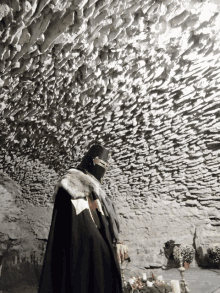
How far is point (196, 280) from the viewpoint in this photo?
66.7 inches

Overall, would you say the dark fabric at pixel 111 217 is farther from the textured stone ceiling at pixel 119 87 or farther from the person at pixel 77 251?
the textured stone ceiling at pixel 119 87

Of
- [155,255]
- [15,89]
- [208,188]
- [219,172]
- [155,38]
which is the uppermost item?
[155,38]

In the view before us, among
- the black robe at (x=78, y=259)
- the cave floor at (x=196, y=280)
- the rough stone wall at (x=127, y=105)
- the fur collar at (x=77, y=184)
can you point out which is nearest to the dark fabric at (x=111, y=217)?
the fur collar at (x=77, y=184)

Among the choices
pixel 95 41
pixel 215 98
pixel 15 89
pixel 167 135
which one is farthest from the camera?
pixel 167 135

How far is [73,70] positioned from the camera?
1218mm

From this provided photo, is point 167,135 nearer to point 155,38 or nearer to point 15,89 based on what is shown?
point 155,38

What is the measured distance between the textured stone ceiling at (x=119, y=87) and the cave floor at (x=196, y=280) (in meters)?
0.68

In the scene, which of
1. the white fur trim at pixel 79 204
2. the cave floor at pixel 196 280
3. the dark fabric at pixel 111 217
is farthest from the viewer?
the cave floor at pixel 196 280

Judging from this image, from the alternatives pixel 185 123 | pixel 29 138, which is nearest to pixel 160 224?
pixel 185 123

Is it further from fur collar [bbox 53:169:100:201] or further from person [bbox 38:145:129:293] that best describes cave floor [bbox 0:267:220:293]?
fur collar [bbox 53:169:100:201]

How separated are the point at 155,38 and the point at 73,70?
18.8 inches

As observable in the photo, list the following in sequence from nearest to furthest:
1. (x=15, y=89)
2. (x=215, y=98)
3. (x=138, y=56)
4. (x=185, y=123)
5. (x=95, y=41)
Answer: (x=95, y=41) < (x=138, y=56) < (x=15, y=89) < (x=215, y=98) < (x=185, y=123)

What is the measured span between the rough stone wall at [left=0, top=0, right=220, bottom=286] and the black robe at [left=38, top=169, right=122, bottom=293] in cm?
77

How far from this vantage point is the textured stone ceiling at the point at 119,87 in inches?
37.5
